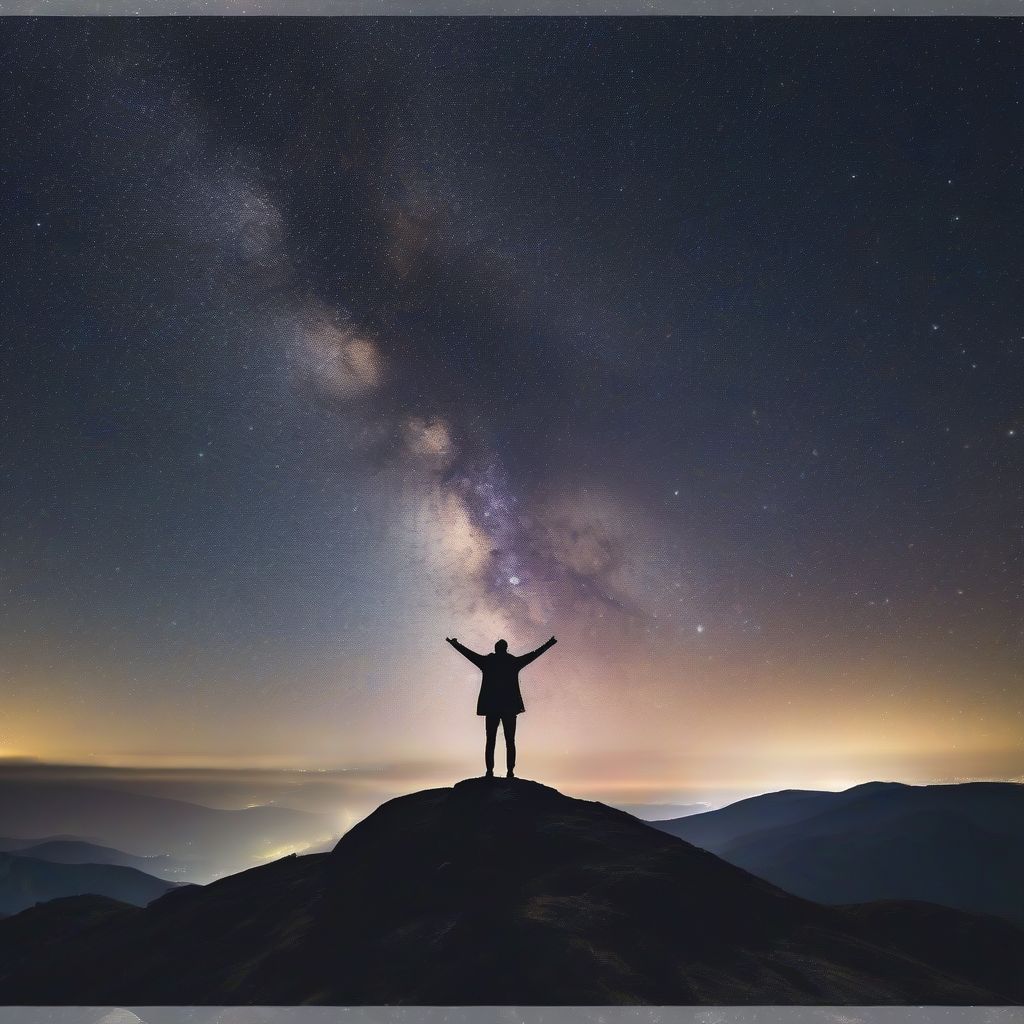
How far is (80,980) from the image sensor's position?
11961 millimetres

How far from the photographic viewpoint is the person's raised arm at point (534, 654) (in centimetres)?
1352

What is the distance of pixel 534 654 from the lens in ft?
45.0

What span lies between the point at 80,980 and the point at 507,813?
26.2 ft

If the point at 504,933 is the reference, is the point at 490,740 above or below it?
above

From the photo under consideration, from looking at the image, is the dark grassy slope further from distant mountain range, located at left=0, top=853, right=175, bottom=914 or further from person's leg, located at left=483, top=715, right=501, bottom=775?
distant mountain range, located at left=0, top=853, right=175, bottom=914

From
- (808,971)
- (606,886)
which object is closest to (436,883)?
(606,886)

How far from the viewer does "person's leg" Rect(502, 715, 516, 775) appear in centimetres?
1381

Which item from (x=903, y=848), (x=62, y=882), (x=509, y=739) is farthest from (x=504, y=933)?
(x=62, y=882)

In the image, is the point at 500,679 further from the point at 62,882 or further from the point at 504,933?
the point at 62,882

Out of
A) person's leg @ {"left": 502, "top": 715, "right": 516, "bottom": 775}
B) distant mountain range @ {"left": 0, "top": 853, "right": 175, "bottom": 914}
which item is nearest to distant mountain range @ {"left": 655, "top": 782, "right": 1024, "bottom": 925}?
person's leg @ {"left": 502, "top": 715, "right": 516, "bottom": 775}

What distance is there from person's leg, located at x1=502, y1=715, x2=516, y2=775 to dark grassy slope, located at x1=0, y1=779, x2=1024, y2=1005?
48 cm

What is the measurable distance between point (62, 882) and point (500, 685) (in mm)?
236162

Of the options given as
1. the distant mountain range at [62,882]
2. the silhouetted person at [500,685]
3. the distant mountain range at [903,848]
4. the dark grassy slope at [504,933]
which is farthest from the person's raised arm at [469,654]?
the distant mountain range at [62,882]

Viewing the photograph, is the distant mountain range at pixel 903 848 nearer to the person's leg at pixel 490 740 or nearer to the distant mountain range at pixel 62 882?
the person's leg at pixel 490 740
